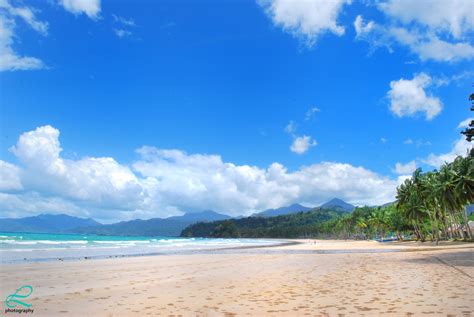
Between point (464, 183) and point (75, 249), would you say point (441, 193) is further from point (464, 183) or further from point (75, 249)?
point (75, 249)

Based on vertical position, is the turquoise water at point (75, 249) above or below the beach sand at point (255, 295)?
above

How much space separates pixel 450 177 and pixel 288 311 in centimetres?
5144

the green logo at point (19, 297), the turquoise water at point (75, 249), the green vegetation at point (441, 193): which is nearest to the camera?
the green logo at point (19, 297)

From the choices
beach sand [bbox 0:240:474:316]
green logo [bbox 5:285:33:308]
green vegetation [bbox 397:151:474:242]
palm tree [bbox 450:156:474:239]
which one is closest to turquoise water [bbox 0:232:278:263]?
green logo [bbox 5:285:33:308]

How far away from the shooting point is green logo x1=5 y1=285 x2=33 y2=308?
10.5 m

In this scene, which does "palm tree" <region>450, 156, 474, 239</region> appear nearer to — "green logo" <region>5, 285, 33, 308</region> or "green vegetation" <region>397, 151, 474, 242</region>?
"green vegetation" <region>397, 151, 474, 242</region>

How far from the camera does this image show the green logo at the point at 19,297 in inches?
412

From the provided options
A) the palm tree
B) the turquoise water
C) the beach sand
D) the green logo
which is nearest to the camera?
the beach sand

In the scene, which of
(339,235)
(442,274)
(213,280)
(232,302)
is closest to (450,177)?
(442,274)

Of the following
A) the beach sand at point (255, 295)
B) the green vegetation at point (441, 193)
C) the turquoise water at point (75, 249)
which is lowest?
the beach sand at point (255, 295)

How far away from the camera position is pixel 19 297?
39.0ft

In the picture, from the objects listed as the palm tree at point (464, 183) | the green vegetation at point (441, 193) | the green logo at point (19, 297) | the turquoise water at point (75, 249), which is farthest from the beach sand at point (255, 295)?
the palm tree at point (464, 183)

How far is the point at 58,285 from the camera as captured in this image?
14.6m

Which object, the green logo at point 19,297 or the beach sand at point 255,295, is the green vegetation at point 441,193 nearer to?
the beach sand at point 255,295
